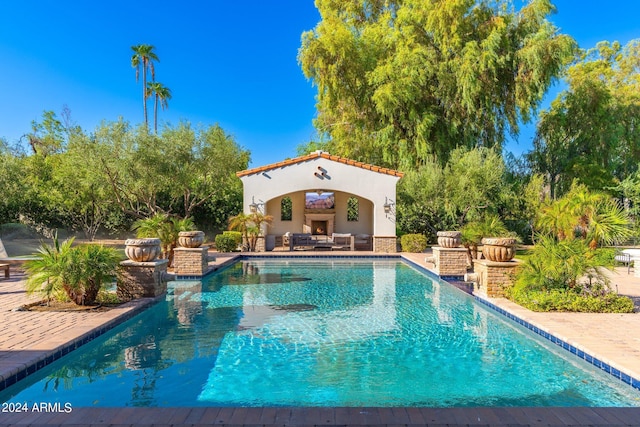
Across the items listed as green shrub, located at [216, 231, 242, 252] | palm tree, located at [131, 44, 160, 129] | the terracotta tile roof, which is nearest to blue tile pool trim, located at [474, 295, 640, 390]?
the terracotta tile roof

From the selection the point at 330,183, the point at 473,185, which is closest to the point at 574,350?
the point at 330,183

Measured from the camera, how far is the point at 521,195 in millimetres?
22062

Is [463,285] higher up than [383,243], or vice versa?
[383,243]

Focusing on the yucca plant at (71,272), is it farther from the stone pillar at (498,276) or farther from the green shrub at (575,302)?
the green shrub at (575,302)

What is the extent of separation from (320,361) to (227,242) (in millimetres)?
14722

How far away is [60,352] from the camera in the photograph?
548 centimetres

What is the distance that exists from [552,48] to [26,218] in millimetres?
33096

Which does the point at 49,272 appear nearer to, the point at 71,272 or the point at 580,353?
the point at 71,272

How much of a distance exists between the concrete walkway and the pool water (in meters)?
0.24

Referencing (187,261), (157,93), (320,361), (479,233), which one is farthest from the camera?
(157,93)

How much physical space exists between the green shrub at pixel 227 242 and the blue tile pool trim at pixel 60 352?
11.6 metres

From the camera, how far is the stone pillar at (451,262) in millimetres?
12773

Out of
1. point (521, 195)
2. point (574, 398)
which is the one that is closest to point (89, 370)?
point (574, 398)

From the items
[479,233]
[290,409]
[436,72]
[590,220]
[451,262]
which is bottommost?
[290,409]
